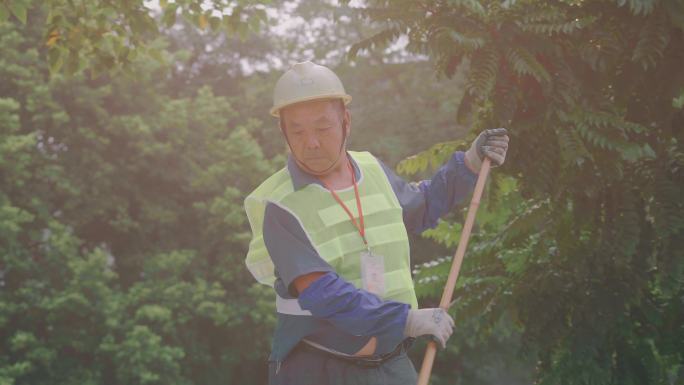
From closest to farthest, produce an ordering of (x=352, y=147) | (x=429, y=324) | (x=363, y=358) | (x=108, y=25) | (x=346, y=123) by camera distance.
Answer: (x=429, y=324)
(x=363, y=358)
(x=346, y=123)
(x=108, y=25)
(x=352, y=147)

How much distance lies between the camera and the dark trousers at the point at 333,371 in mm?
3037

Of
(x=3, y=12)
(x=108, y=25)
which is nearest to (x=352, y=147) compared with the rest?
(x=108, y=25)

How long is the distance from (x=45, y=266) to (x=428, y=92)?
1009 centimetres

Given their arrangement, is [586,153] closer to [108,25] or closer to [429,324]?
[429,324]

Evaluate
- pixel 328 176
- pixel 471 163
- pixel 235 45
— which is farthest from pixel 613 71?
pixel 235 45

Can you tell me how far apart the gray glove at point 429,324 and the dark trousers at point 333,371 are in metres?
0.19

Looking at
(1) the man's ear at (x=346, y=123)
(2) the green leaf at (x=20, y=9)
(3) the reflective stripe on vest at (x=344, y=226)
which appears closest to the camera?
(3) the reflective stripe on vest at (x=344, y=226)

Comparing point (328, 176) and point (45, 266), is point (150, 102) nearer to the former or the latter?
point (45, 266)

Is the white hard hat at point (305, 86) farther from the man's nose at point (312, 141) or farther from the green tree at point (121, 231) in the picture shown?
the green tree at point (121, 231)

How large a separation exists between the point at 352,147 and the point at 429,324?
22072mm

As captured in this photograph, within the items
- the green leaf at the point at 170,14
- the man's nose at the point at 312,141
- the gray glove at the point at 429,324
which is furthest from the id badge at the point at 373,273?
the green leaf at the point at 170,14

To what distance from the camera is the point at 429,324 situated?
9.59 ft

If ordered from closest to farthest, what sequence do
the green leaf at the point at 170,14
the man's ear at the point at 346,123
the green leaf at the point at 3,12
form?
the man's ear at the point at 346,123
the green leaf at the point at 3,12
the green leaf at the point at 170,14

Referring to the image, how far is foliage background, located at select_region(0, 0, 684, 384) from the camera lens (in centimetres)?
390
